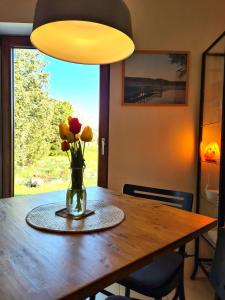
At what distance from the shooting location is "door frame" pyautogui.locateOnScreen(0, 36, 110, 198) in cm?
243

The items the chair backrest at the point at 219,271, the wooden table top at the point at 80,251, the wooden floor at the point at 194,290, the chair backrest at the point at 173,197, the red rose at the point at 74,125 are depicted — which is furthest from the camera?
the wooden floor at the point at 194,290

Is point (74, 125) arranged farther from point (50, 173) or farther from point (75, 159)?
point (50, 173)

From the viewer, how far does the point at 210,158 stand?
2160 mm

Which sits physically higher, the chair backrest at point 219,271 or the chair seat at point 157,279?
the chair backrest at point 219,271

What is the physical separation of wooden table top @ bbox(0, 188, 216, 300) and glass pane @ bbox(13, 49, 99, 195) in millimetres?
1168

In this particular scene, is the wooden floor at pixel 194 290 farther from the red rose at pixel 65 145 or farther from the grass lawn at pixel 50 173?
the red rose at pixel 65 145

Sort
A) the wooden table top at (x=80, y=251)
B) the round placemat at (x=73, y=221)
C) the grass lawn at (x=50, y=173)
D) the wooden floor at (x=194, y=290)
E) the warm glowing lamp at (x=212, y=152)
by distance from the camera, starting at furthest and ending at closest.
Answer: the grass lawn at (x=50, y=173), the warm glowing lamp at (x=212, y=152), the wooden floor at (x=194, y=290), the round placemat at (x=73, y=221), the wooden table top at (x=80, y=251)

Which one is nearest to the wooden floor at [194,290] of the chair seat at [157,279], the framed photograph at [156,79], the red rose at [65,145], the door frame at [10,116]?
the chair seat at [157,279]

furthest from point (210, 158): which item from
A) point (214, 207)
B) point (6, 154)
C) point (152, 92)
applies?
point (6, 154)

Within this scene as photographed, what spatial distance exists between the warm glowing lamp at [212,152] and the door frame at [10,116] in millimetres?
911

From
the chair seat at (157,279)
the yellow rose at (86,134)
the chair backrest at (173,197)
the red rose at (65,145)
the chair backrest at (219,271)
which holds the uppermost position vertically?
the yellow rose at (86,134)

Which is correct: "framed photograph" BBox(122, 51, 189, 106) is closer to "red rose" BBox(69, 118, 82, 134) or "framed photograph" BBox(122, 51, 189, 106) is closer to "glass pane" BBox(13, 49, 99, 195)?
"glass pane" BBox(13, 49, 99, 195)

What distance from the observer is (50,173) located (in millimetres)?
2553

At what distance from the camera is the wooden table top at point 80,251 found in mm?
680
